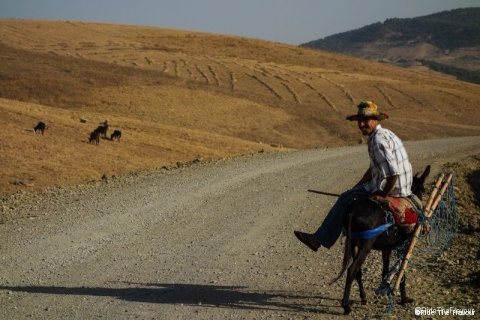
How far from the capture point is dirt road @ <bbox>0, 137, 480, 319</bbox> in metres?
8.32

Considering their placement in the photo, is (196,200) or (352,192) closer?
(352,192)

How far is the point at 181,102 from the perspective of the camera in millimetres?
45250

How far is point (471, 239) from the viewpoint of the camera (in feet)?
41.1

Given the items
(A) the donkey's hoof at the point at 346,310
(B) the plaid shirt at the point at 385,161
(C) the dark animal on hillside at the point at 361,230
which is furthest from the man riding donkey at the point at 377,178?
(A) the donkey's hoof at the point at 346,310

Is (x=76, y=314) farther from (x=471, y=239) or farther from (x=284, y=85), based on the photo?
(x=284, y=85)

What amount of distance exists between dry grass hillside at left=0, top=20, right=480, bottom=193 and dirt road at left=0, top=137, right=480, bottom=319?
637 centimetres

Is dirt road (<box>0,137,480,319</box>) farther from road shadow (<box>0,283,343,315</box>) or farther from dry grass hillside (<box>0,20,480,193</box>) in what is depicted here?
dry grass hillside (<box>0,20,480,193</box>)

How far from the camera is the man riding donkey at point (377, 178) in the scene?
7602 millimetres

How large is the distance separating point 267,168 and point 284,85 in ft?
126

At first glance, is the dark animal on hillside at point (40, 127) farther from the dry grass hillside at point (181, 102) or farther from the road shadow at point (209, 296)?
the road shadow at point (209, 296)

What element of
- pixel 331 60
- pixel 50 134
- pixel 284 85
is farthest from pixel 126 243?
pixel 331 60

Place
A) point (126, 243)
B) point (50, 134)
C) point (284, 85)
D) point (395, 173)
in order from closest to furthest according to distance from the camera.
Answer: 1. point (395, 173)
2. point (126, 243)
3. point (50, 134)
4. point (284, 85)

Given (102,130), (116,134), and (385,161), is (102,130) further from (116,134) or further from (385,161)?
(385,161)

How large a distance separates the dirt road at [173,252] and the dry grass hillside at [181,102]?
6368 mm
